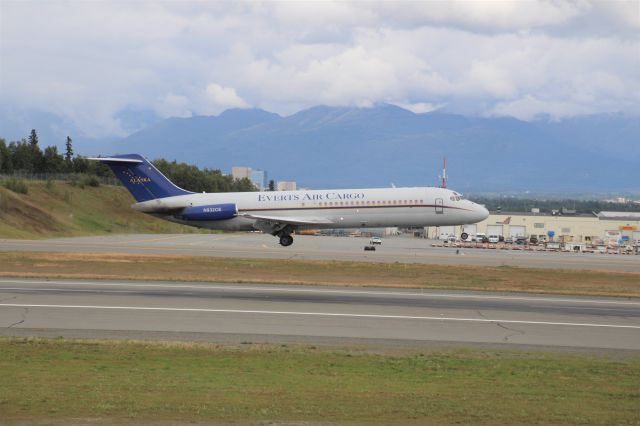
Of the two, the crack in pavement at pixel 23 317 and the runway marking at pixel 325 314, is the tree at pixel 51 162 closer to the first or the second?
the runway marking at pixel 325 314

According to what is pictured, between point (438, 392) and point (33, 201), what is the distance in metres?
77.7

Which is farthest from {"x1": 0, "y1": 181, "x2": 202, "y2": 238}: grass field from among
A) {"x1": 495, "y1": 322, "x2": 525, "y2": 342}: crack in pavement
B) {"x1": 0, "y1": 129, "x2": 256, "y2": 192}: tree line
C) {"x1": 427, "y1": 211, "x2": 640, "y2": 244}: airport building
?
{"x1": 495, "y1": 322, "x2": 525, "y2": 342}: crack in pavement

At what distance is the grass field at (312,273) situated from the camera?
107 ft

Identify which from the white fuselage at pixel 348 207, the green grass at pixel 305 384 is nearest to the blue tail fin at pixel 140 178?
the white fuselage at pixel 348 207

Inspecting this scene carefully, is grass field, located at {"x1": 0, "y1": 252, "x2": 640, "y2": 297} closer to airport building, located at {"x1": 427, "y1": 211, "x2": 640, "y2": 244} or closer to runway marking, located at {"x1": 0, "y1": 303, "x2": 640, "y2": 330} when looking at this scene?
runway marking, located at {"x1": 0, "y1": 303, "x2": 640, "y2": 330}

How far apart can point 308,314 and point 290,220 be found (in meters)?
28.3

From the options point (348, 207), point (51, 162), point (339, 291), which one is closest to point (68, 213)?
point (51, 162)

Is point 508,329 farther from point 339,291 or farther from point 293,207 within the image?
point 293,207

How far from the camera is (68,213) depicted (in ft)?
287

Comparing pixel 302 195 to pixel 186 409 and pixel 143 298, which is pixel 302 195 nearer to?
pixel 143 298

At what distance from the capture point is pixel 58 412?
1198 centimetres

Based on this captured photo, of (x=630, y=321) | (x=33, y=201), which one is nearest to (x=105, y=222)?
(x=33, y=201)

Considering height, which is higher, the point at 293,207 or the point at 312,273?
the point at 293,207

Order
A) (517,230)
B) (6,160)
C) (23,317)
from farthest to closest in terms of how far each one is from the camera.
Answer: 1. (6,160)
2. (517,230)
3. (23,317)
